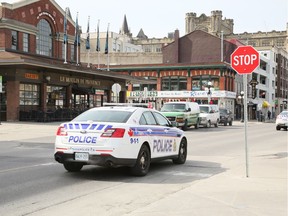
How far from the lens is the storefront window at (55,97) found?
38125mm

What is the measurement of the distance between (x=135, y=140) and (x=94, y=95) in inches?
1458

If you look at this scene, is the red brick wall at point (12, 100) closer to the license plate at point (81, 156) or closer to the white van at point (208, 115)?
the white van at point (208, 115)

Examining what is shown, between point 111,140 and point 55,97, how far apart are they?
99.1 feet

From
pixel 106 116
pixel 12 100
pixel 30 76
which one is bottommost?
pixel 106 116

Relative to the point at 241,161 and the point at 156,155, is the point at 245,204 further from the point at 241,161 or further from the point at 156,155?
the point at 241,161

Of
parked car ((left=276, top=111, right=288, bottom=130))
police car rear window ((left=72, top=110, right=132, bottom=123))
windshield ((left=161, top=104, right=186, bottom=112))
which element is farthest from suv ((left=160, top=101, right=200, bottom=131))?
police car rear window ((left=72, top=110, right=132, bottom=123))

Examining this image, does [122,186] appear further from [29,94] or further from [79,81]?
[79,81]

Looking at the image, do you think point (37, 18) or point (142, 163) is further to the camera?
point (37, 18)

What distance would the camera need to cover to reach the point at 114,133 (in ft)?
31.4

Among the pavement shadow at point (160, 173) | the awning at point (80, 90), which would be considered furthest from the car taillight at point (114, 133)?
the awning at point (80, 90)

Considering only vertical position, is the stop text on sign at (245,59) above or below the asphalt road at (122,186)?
above

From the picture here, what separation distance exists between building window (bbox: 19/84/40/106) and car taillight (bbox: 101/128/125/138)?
86.0 ft

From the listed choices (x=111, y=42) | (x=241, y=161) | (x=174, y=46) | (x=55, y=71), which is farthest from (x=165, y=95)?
(x=241, y=161)

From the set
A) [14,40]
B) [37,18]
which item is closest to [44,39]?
[37,18]
